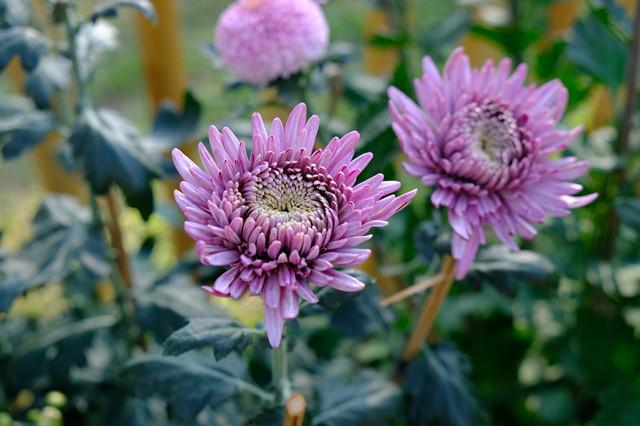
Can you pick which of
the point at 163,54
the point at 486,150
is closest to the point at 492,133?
the point at 486,150

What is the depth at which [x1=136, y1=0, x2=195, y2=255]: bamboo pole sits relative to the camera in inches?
70.6

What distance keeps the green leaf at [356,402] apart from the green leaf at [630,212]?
47 cm

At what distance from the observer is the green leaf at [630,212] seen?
1.12 meters

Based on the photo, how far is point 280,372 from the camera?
34.8 inches

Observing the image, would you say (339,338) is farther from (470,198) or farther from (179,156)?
(179,156)

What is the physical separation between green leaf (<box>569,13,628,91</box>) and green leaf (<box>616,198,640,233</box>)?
0.28m

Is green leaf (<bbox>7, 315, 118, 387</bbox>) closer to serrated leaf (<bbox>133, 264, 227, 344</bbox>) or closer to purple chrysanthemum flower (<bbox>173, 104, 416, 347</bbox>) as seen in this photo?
serrated leaf (<bbox>133, 264, 227, 344</bbox>)

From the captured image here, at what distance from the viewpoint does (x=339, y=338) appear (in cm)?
147

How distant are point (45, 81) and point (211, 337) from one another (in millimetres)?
596

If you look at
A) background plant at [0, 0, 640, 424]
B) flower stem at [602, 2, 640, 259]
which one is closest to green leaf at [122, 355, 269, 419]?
background plant at [0, 0, 640, 424]

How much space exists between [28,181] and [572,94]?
244 centimetres

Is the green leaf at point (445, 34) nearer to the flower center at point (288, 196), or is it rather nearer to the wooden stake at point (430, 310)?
the wooden stake at point (430, 310)

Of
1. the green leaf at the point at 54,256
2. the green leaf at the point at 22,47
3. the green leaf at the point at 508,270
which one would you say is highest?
the green leaf at the point at 22,47

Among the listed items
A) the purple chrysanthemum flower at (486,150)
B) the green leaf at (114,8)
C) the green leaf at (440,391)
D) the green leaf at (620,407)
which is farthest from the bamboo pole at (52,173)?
the green leaf at (620,407)
